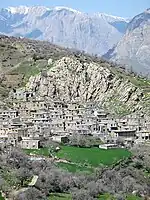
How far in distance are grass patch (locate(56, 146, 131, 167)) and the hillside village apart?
3127mm

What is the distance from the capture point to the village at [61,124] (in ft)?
167

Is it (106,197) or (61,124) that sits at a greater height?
(61,124)

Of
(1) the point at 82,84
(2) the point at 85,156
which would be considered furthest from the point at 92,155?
(1) the point at 82,84

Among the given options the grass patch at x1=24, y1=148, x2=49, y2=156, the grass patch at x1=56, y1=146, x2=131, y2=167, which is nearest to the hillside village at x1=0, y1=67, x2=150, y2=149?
the grass patch at x1=24, y1=148, x2=49, y2=156

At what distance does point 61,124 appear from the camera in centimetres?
5694

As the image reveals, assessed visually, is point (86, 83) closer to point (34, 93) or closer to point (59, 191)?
point (34, 93)

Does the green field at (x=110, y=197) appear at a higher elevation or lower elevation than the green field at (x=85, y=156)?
lower

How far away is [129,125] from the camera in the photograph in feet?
192

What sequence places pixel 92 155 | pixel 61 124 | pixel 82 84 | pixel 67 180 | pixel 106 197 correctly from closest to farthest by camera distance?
pixel 106 197, pixel 67 180, pixel 92 155, pixel 61 124, pixel 82 84

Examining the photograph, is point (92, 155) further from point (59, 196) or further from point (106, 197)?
point (59, 196)

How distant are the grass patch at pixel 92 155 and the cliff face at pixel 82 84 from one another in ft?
75.4

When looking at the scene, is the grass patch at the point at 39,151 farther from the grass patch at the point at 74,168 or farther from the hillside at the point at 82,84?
the hillside at the point at 82,84

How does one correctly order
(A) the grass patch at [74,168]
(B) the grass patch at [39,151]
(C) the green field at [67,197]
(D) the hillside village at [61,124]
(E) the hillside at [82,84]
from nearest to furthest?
(C) the green field at [67,197] → (A) the grass patch at [74,168] → (B) the grass patch at [39,151] → (D) the hillside village at [61,124] → (E) the hillside at [82,84]

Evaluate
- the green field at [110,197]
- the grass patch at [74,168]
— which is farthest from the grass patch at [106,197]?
the grass patch at [74,168]
